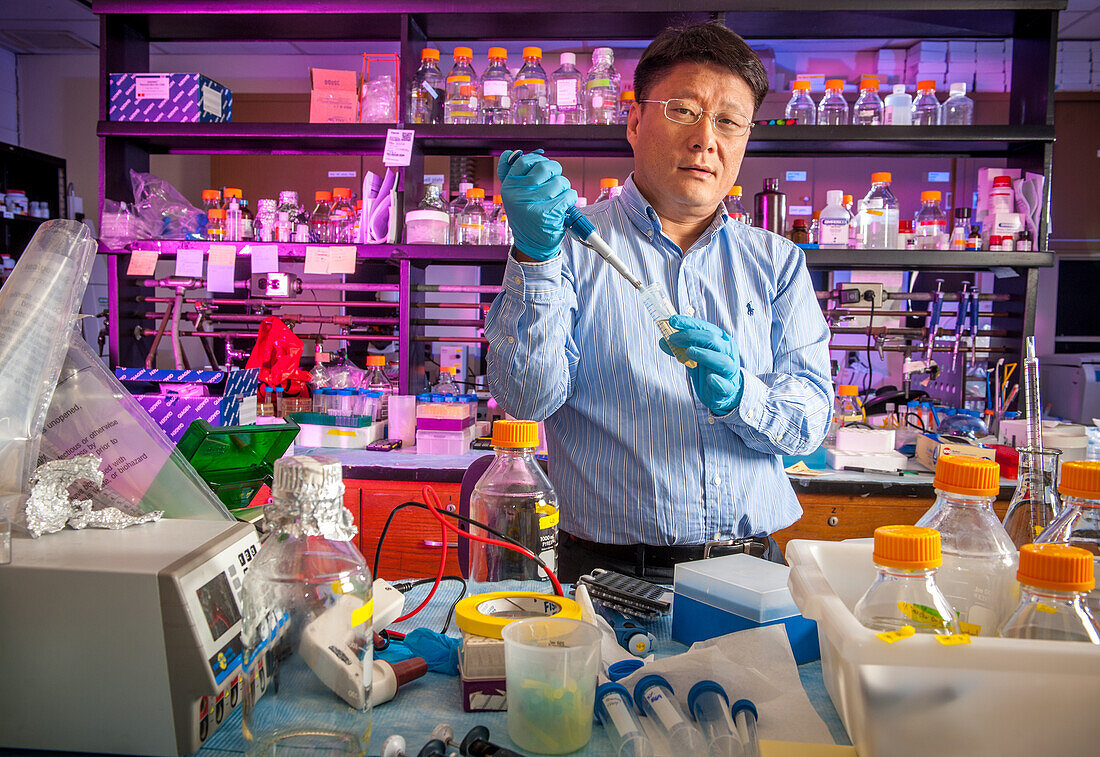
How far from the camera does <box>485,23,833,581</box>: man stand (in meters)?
1.37

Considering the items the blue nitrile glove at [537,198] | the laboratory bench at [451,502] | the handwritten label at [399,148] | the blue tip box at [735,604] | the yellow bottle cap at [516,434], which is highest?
the handwritten label at [399,148]

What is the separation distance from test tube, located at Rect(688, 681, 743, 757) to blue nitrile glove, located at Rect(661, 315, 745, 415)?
0.61 metres

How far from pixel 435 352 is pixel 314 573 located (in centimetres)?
283

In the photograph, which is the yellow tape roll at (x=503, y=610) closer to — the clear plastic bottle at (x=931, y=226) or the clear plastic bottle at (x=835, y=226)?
the clear plastic bottle at (x=835, y=226)

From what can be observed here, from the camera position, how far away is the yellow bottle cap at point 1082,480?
0.70 m

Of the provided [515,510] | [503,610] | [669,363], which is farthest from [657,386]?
[503,610]

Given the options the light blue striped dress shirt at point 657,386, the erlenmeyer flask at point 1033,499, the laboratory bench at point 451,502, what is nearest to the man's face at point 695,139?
the light blue striped dress shirt at point 657,386

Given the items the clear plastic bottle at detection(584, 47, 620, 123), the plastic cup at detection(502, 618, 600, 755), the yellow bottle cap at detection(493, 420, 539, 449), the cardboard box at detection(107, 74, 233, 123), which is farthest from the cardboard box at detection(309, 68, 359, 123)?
the plastic cup at detection(502, 618, 600, 755)

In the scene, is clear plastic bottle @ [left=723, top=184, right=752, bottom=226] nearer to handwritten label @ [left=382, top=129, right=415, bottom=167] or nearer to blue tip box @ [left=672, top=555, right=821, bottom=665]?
handwritten label @ [left=382, top=129, right=415, bottom=167]

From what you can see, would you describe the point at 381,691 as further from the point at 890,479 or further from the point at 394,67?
the point at 394,67

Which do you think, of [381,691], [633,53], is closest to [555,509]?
[381,691]

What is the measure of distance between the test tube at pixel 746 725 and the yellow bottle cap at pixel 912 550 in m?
0.21

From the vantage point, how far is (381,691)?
29.8 inches

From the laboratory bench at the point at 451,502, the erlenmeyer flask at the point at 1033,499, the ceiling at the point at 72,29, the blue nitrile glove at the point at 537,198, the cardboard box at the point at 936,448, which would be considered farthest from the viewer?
the ceiling at the point at 72,29
